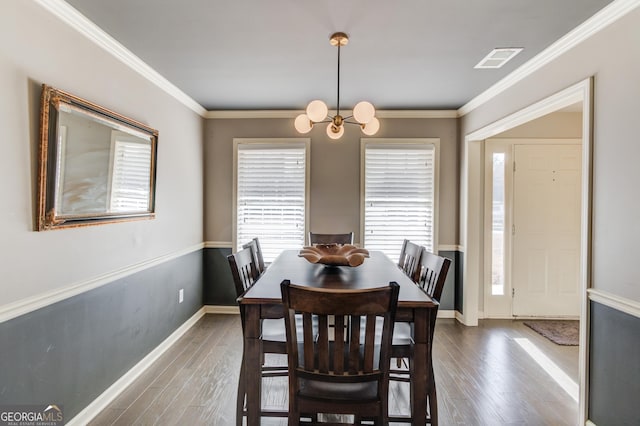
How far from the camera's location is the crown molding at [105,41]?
188 centimetres

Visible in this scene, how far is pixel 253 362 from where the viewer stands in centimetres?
171

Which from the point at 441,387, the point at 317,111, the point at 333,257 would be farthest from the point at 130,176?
the point at 441,387

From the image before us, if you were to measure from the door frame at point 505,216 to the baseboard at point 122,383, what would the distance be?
348 cm

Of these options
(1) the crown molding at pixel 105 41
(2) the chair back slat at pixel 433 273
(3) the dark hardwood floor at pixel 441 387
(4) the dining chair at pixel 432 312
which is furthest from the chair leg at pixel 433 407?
(1) the crown molding at pixel 105 41

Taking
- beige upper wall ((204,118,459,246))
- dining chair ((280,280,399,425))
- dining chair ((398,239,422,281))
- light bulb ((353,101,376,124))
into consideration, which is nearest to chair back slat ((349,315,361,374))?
dining chair ((280,280,399,425))

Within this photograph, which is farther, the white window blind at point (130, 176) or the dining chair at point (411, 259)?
the dining chair at point (411, 259)

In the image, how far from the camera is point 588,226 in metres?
2.09

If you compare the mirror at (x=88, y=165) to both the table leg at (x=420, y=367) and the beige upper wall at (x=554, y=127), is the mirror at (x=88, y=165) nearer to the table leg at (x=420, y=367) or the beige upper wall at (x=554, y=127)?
the table leg at (x=420, y=367)

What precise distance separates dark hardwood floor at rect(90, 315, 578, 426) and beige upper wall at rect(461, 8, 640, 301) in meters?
1.03

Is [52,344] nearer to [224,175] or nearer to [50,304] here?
[50,304]

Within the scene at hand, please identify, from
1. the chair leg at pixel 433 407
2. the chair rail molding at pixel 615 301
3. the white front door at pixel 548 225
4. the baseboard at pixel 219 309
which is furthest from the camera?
the baseboard at pixel 219 309

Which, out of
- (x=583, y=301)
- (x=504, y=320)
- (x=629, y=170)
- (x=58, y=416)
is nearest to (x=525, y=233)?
(x=504, y=320)

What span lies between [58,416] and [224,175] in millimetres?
2858

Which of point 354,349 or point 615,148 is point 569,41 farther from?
point 354,349
